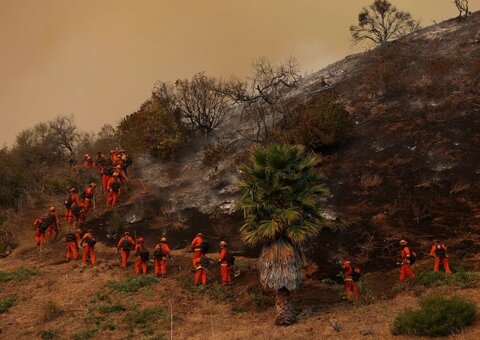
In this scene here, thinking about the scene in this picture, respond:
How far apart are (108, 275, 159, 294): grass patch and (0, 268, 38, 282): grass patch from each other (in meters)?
3.78

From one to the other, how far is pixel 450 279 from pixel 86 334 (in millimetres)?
11565

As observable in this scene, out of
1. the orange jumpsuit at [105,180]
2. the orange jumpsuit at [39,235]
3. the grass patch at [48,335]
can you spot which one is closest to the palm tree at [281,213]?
the grass patch at [48,335]

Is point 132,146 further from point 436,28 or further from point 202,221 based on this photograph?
point 436,28

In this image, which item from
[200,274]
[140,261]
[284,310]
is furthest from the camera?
[140,261]

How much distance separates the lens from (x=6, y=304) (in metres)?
18.7

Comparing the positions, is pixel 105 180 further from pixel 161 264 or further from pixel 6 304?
pixel 6 304

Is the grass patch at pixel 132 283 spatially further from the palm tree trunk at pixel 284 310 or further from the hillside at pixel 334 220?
the palm tree trunk at pixel 284 310

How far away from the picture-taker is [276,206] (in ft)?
53.0

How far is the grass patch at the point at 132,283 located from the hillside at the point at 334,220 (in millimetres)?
73

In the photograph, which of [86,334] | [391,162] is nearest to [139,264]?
[86,334]

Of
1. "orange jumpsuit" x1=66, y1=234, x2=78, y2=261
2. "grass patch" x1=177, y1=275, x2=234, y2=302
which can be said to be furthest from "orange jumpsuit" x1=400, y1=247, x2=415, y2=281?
"orange jumpsuit" x1=66, y1=234, x2=78, y2=261

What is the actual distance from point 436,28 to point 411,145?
64.8 feet

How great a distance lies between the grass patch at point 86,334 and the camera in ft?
51.9

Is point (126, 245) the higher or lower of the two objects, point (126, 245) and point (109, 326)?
the higher
